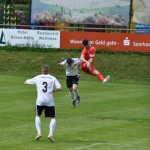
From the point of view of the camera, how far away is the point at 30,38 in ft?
149

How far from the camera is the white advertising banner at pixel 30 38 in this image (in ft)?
146

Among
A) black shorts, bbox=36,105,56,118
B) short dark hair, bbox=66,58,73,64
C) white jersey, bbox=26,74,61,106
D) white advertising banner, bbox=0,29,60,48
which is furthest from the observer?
white advertising banner, bbox=0,29,60,48

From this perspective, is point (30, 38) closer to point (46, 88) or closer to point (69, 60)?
point (69, 60)

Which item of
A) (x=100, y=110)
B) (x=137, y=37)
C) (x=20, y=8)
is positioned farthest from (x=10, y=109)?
(x=20, y=8)

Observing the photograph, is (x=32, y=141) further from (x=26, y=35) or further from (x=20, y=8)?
(x=20, y=8)

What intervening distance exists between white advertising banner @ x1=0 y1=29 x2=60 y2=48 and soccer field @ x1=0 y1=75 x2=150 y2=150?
925cm

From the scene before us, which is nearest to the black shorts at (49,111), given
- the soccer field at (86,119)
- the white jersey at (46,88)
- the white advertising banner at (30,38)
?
the white jersey at (46,88)

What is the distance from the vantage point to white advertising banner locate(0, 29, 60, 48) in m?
44.6

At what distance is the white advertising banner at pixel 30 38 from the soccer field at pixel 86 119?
364 inches

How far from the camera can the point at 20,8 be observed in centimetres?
6462

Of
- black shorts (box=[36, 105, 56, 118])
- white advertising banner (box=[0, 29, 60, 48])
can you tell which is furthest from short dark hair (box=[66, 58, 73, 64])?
white advertising banner (box=[0, 29, 60, 48])

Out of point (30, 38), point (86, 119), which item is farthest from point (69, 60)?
point (30, 38)

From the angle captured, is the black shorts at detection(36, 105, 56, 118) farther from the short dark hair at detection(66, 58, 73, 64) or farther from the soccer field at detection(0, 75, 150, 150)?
the short dark hair at detection(66, 58, 73, 64)

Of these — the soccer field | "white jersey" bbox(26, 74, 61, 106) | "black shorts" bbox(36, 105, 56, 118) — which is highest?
"white jersey" bbox(26, 74, 61, 106)
